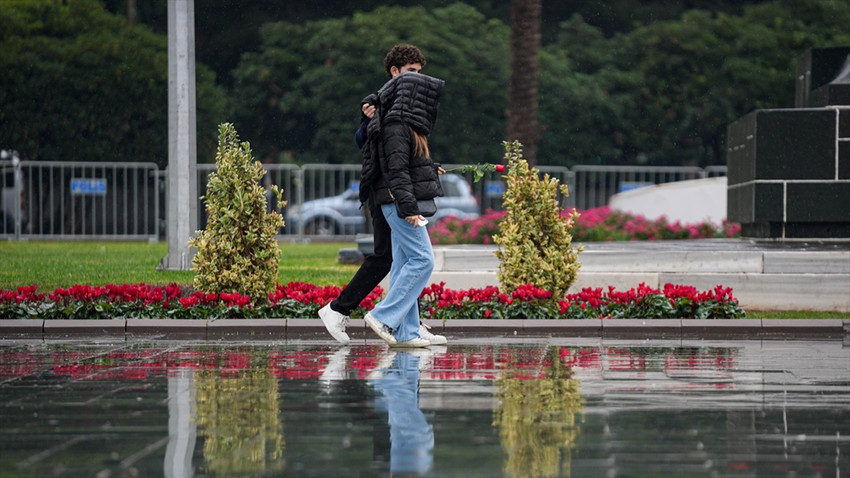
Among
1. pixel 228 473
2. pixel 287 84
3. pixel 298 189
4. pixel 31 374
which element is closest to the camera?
pixel 228 473

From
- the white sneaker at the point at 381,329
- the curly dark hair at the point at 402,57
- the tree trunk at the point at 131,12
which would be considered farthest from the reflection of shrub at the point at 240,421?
the tree trunk at the point at 131,12

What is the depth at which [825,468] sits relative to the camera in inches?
215

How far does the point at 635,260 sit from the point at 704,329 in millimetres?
2858

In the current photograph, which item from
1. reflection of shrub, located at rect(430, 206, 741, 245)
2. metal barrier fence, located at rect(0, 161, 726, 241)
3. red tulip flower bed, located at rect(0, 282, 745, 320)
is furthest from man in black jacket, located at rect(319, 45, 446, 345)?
metal barrier fence, located at rect(0, 161, 726, 241)

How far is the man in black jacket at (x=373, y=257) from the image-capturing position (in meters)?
10.3

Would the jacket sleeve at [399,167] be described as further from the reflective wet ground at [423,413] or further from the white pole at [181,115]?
the white pole at [181,115]

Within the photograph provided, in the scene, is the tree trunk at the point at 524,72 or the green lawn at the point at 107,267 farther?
the tree trunk at the point at 524,72

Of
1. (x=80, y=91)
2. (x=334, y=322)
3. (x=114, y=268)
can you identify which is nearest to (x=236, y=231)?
(x=334, y=322)

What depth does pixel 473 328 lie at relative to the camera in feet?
40.3

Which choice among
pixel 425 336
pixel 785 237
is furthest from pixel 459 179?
pixel 425 336

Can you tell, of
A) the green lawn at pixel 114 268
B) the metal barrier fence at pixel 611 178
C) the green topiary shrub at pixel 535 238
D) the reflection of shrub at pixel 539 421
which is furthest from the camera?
the metal barrier fence at pixel 611 178

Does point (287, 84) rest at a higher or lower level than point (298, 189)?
higher

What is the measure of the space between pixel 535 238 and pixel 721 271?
263 cm

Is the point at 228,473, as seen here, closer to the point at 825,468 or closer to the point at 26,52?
the point at 825,468
